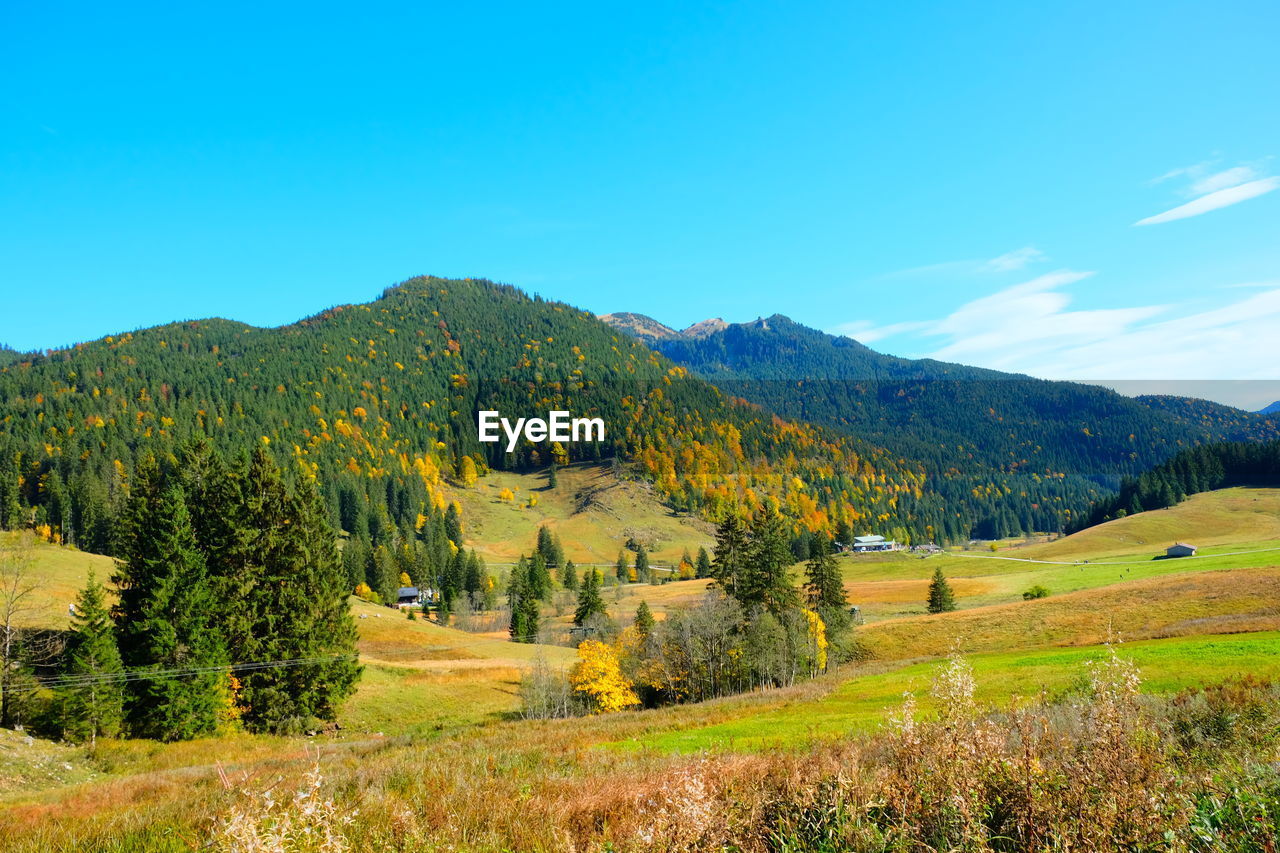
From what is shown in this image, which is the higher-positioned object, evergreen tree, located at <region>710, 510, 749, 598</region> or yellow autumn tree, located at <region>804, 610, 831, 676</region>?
evergreen tree, located at <region>710, 510, 749, 598</region>

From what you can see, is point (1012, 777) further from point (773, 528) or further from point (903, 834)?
point (773, 528)

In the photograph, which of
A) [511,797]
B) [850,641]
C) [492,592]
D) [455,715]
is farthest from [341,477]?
[511,797]

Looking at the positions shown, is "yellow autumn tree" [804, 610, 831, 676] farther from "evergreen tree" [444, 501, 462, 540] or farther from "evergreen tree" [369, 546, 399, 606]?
"evergreen tree" [444, 501, 462, 540]

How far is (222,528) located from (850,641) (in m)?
50.7

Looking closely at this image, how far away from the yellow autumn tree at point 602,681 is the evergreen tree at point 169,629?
24.6 metres

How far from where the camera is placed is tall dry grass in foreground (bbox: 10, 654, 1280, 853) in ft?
14.7

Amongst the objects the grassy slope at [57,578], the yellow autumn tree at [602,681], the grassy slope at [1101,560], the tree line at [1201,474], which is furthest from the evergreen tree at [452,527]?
the tree line at [1201,474]

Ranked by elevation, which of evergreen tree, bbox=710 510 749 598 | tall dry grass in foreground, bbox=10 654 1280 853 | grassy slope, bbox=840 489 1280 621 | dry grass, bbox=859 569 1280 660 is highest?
tall dry grass in foreground, bbox=10 654 1280 853

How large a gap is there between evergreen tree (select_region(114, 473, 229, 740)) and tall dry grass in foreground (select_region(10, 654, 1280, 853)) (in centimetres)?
3129

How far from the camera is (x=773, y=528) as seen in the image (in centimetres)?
5434

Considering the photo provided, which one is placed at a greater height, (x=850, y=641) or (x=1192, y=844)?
(x=1192, y=844)

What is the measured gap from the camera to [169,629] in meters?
34.3

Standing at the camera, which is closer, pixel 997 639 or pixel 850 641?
pixel 997 639

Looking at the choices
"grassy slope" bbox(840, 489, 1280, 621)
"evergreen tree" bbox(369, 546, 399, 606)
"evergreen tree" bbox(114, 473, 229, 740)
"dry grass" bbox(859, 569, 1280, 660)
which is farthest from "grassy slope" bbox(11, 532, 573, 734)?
"grassy slope" bbox(840, 489, 1280, 621)
